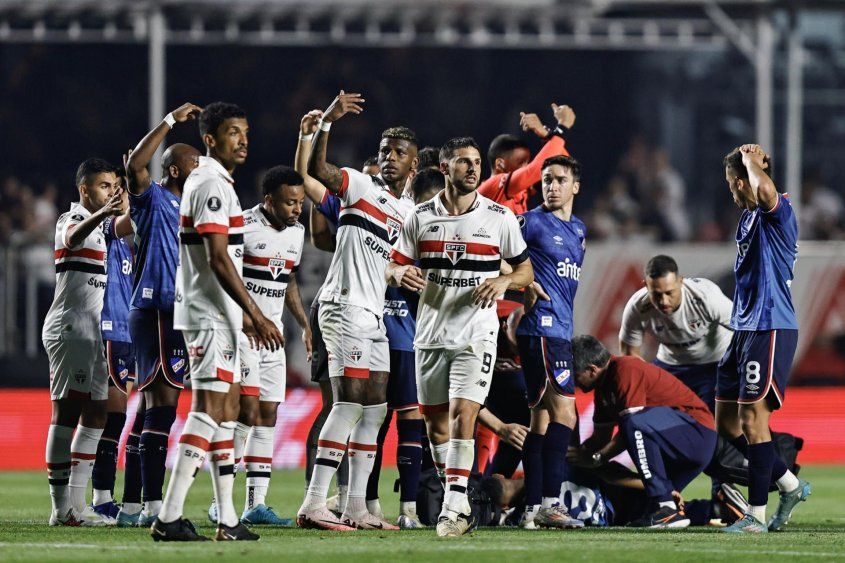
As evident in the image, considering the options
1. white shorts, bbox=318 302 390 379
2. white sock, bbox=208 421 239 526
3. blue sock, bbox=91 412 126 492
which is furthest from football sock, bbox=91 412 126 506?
white sock, bbox=208 421 239 526

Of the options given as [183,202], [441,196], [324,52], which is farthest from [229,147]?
[324,52]

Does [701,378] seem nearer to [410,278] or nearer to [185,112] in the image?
[410,278]

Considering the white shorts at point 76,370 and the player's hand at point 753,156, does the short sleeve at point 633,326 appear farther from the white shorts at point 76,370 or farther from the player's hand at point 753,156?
the white shorts at point 76,370

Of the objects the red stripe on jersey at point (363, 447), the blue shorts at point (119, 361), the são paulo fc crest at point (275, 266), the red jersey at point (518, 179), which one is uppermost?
the red jersey at point (518, 179)

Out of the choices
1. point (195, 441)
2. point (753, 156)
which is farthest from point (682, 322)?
point (195, 441)

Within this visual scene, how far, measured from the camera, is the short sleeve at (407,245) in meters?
8.59

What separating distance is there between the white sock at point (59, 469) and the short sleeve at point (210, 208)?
2472 mm

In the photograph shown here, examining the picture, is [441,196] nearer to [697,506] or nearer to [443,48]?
[697,506]

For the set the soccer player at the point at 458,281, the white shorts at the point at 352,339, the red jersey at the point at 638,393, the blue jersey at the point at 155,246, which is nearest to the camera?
the soccer player at the point at 458,281

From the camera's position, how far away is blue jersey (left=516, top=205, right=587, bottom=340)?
9516 millimetres

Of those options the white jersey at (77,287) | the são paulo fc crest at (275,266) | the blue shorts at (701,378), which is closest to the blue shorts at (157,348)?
the white jersey at (77,287)

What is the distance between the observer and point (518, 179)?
1028 cm

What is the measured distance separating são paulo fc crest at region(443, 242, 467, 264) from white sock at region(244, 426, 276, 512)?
2174mm

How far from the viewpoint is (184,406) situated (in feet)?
49.8
